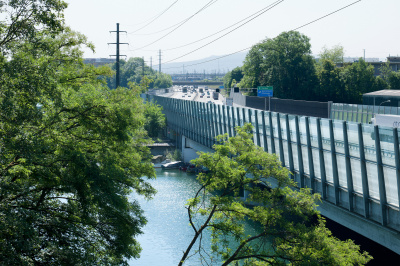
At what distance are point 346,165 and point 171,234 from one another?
17051 mm

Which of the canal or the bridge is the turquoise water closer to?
the canal

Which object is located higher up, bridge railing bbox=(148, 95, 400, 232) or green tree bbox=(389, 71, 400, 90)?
green tree bbox=(389, 71, 400, 90)

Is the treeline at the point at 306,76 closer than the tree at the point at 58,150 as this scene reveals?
No

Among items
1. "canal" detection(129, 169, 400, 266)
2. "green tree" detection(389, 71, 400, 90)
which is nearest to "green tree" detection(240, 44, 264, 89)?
"green tree" detection(389, 71, 400, 90)

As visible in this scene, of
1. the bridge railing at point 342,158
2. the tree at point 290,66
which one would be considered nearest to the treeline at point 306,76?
the tree at point 290,66

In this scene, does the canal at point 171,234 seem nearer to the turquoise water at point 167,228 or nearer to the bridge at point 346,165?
the turquoise water at point 167,228

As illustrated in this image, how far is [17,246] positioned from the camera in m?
11.1

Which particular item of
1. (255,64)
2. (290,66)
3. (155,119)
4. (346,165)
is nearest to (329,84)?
(290,66)

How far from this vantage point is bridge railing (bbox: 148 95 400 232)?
74.7 feet

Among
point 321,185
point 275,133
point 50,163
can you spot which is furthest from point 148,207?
point 50,163

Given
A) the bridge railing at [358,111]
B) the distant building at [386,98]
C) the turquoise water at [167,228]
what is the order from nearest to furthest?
the turquoise water at [167,228], the bridge railing at [358,111], the distant building at [386,98]

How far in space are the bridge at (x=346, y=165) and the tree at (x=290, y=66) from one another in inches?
2499

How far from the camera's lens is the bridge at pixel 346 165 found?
898 inches

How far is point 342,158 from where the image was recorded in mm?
26625
